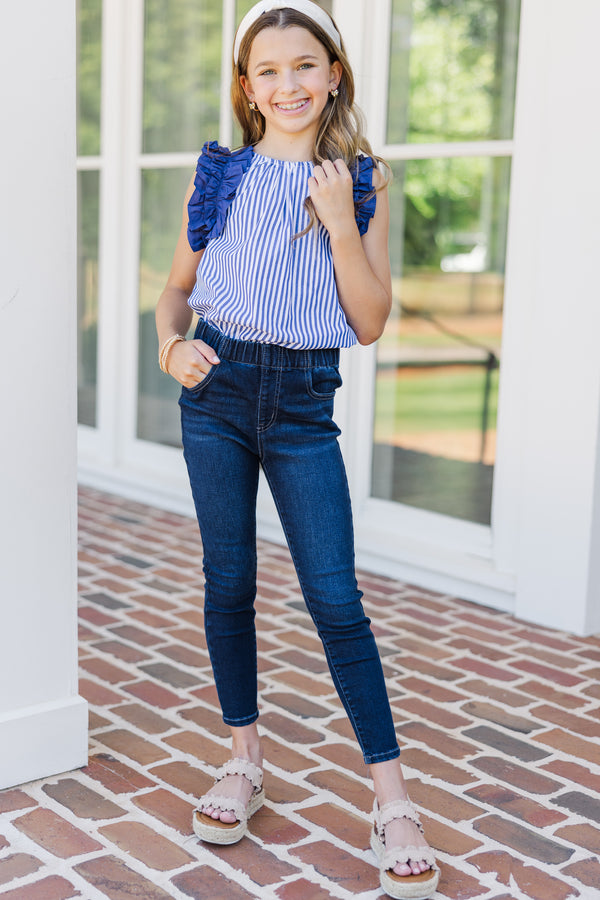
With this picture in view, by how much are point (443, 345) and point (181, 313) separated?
5.24 m

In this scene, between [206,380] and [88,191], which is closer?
[206,380]

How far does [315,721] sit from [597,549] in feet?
3.88

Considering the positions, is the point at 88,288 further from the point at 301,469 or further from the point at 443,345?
the point at 301,469

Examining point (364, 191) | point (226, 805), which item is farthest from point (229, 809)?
point (364, 191)

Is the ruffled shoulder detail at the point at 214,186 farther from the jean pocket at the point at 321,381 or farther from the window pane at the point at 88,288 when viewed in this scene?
the window pane at the point at 88,288

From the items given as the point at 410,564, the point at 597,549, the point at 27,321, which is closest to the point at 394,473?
the point at 410,564

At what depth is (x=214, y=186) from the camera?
79.0 inches

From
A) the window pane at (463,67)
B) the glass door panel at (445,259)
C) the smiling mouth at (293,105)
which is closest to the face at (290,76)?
the smiling mouth at (293,105)

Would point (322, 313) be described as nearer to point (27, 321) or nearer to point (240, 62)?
point (240, 62)

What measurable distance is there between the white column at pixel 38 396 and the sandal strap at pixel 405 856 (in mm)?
824

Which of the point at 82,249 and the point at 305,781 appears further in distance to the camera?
the point at 82,249

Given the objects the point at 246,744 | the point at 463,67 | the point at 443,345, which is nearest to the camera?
the point at 246,744

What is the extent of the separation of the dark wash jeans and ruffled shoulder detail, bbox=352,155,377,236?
246mm

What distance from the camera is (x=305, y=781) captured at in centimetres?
244
